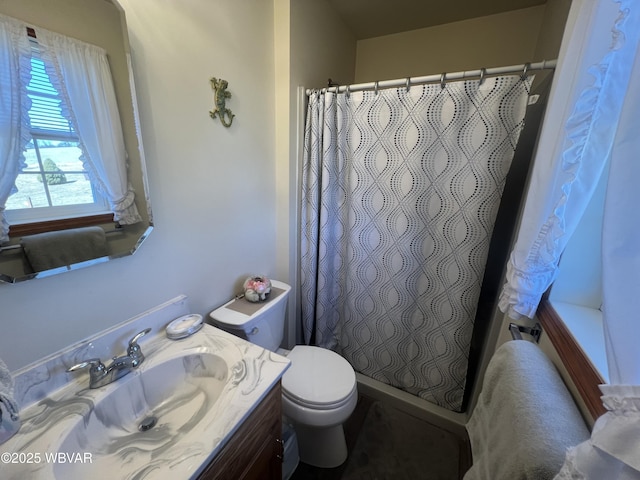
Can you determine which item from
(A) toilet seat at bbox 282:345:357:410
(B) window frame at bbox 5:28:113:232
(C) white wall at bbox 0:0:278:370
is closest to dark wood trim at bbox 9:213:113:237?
(B) window frame at bbox 5:28:113:232

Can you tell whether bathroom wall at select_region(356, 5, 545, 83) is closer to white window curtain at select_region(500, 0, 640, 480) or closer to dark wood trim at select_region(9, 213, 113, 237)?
white window curtain at select_region(500, 0, 640, 480)

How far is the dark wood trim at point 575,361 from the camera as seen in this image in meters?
0.51

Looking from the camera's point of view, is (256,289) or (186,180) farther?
(256,289)

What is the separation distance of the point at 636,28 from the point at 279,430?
136 centimetres

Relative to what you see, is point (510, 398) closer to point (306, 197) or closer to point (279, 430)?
point (279, 430)

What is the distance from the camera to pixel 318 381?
121cm

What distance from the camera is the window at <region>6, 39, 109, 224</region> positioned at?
0.64 meters

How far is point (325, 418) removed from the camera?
111 cm

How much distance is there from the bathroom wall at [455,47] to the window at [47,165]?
1.96 m

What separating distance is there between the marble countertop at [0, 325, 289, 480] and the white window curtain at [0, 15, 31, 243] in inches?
18.6

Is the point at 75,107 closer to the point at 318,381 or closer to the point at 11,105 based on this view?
the point at 11,105

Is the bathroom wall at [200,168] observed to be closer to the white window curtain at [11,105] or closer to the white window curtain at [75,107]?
the white window curtain at [75,107]

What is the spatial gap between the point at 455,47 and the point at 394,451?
251cm

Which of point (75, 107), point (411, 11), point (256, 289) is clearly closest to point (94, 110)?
point (75, 107)
